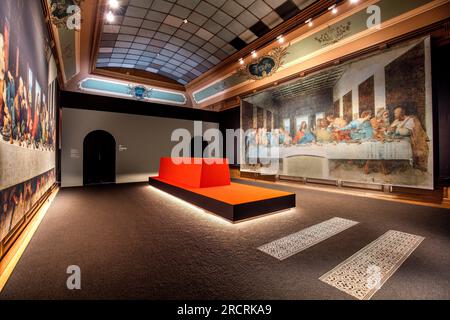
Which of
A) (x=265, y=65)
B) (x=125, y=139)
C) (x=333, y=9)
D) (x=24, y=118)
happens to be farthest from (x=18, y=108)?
(x=265, y=65)

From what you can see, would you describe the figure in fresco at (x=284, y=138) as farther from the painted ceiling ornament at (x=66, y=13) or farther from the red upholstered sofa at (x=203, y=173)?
the painted ceiling ornament at (x=66, y=13)

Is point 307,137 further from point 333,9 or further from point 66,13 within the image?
point 66,13

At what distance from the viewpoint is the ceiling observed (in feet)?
18.8

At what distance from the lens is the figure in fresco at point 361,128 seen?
5.30 m

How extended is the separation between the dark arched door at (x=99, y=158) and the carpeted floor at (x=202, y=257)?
5392mm

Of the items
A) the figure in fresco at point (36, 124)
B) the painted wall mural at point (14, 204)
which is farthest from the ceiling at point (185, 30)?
the painted wall mural at point (14, 204)

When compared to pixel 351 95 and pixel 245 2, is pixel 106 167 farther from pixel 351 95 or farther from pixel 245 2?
pixel 351 95

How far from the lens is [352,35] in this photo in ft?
16.8

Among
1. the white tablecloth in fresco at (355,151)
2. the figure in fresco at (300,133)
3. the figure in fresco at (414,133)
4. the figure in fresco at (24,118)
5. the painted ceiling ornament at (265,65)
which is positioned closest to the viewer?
the figure in fresco at (24,118)

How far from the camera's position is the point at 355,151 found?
18.4 feet

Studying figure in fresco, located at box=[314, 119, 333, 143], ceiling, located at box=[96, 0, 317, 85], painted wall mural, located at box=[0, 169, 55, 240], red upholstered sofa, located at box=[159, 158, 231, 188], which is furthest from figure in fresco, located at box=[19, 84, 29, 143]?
figure in fresco, located at box=[314, 119, 333, 143]

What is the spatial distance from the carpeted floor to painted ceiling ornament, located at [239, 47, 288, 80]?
522cm

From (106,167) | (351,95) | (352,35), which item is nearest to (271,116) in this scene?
(351,95)
